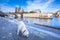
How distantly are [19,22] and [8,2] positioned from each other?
42 cm

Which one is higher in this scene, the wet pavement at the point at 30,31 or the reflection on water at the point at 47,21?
the reflection on water at the point at 47,21

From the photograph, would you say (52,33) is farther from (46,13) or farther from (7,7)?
(7,7)

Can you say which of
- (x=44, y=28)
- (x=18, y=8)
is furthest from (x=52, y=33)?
(x=18, y=8)

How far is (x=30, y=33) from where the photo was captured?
1949 mm

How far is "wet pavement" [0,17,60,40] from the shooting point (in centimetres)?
190

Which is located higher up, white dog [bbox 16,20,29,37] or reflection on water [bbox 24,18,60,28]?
reflection on water [bbox 24,18,60,28]

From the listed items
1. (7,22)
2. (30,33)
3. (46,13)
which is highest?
(46,13)

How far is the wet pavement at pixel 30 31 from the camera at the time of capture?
1900mm

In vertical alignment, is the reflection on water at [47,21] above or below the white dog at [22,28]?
above

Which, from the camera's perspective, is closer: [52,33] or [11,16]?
[52,33]

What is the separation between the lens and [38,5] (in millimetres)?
2035

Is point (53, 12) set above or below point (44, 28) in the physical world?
above

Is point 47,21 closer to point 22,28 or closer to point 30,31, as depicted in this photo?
point 30,31

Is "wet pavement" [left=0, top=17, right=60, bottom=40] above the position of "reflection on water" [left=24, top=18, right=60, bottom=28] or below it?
below
